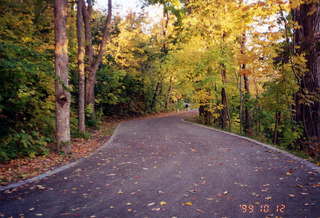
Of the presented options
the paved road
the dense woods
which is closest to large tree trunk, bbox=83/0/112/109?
the dense woods

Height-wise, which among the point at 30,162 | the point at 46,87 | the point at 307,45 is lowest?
the point at 30,162

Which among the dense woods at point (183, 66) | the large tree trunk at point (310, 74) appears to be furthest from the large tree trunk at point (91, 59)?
the large tree trunk at point (310, 74)

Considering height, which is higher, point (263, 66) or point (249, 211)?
point (263, 66)

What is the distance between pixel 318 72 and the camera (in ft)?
32.6

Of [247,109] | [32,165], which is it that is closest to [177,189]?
[32,165]

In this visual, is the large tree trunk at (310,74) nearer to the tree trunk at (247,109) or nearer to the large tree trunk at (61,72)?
the tree trunk at (247,109)

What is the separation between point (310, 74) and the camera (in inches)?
393

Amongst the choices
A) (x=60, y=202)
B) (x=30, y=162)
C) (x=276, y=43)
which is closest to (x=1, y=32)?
(x=30, y=162)

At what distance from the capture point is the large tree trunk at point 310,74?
9.80 meters

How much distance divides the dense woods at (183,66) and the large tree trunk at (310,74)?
37 millimetres

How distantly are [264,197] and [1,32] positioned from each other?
28.3ft

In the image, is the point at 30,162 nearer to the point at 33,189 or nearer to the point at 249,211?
the point at 33,189
